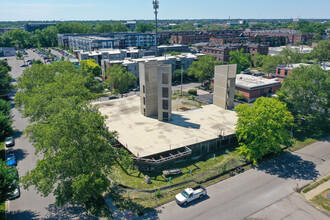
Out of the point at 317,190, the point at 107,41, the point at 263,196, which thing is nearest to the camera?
the point at 263,196

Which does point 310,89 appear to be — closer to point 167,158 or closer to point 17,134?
point 167,158

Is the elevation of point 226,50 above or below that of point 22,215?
above

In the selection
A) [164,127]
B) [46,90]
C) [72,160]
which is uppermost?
[46,90]

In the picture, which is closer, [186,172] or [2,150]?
[186,172]

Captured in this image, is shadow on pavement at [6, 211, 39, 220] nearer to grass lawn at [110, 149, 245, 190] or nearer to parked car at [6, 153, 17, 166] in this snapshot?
grass lawn at [110, 149, 245, 190]

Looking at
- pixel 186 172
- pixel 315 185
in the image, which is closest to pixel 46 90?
pixel 186 172

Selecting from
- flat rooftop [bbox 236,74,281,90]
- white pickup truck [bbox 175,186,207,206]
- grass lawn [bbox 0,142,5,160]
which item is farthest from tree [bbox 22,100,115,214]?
flat rooftop [bbox 236,74,281,90]

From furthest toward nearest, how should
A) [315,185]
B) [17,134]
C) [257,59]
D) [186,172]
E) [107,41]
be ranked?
[107,41] < [257,59] < [17,134] < [186,172] < [315,185]
